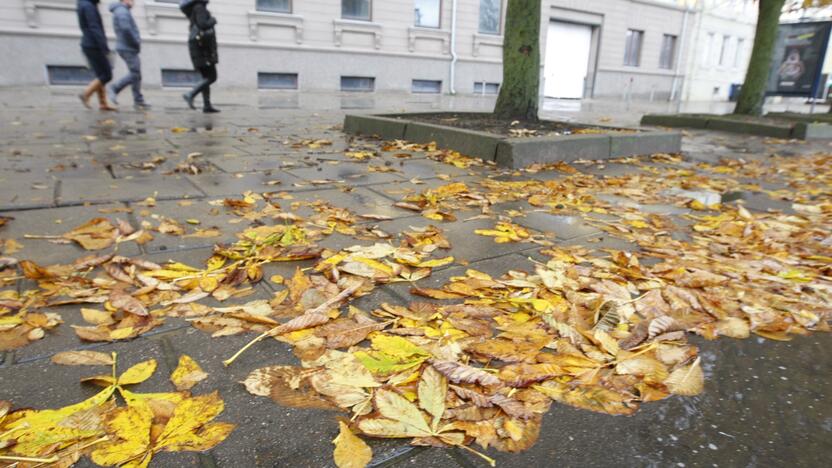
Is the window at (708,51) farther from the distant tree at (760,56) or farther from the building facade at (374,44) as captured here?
the distant tree at (760,56)

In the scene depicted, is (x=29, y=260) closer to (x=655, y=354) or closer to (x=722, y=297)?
(x=655, y=354)

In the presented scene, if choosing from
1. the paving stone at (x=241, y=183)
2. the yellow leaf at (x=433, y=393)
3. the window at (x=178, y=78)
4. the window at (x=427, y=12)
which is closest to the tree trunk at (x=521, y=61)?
the paving stone at (x=241, y=183)

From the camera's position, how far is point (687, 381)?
135cm

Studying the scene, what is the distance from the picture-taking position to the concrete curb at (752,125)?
329 inches

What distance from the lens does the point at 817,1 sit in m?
11.6

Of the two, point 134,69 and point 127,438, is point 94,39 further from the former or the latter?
point 127,438

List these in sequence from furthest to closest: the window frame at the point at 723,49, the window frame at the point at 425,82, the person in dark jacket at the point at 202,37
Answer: the window frame at the point at 723,49
the window frame at the point at 425,82
the person in dark jacket at the point at 202,37

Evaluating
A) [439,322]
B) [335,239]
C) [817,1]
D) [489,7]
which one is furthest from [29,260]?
Result: [489,7]

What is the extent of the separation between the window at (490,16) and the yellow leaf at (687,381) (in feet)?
64.9

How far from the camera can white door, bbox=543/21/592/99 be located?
21.9m

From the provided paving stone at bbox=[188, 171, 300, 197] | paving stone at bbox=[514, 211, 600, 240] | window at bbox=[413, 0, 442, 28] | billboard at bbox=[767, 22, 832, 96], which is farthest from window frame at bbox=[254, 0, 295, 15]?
paving stone at bbox=[514, 211, 600, 240]

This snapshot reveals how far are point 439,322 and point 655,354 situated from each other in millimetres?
652

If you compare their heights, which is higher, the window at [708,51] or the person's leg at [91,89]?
the window at [708,51]

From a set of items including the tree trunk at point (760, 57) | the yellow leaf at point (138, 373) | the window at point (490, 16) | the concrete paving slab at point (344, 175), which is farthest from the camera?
the window at point (490, 16)
